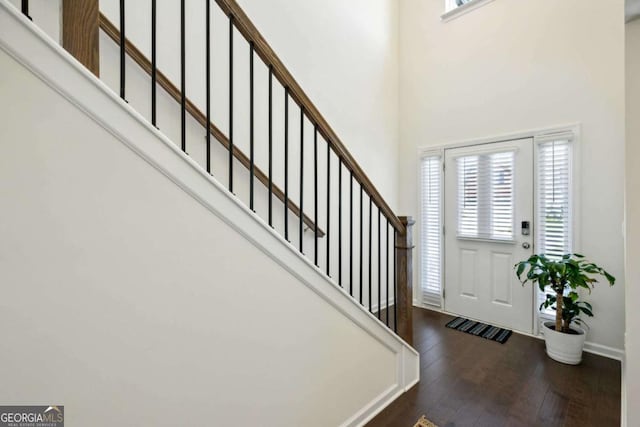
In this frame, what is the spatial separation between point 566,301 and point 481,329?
0.83 meters

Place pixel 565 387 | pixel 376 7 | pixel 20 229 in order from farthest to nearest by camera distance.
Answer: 1. pixel 376 7
2. pixel 565 387
3. pixel 20 229

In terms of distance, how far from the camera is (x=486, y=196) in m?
3.14

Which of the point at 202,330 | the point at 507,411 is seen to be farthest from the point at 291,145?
the point at 507,411

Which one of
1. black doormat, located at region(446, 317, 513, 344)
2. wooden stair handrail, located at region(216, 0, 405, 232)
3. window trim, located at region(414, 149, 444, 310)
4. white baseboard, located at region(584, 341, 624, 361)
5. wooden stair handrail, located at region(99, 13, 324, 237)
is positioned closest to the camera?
wooden stair handrail, located at region(216, 0, 405, 232)

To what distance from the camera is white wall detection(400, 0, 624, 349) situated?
8.04ft

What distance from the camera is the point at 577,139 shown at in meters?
2.60

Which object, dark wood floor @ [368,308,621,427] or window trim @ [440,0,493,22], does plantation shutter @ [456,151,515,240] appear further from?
window trim @ [440,0,493,22]

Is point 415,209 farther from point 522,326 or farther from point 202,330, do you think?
point 202,330

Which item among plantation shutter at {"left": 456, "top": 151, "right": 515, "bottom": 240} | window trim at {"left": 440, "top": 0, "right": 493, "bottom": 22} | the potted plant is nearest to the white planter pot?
the potted plant

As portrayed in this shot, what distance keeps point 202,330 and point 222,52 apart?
2.00 meters

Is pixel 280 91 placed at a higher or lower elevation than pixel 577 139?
higher

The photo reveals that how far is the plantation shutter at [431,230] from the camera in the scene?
11.6 feet

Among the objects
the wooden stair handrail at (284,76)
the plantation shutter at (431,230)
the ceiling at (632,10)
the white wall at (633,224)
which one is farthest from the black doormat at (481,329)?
the ceiling at (632,10)

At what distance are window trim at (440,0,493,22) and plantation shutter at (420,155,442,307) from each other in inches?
62.8
